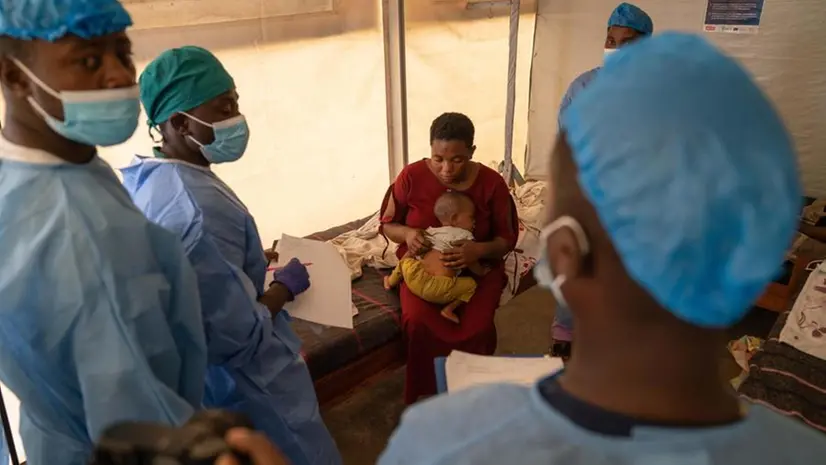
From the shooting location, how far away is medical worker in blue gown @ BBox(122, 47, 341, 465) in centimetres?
144

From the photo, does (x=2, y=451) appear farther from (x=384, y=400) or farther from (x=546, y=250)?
(x=384, y=400)

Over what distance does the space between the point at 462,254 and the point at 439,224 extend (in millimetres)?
195

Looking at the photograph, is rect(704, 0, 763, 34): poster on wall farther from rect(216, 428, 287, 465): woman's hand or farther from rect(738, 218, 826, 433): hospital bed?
rect(216, 428, 287, 465): woman's hand

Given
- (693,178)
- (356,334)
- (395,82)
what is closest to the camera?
(693,178)

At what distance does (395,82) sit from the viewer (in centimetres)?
354

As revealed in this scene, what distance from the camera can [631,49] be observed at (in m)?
0.61

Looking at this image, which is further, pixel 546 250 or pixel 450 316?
pixel 450 316

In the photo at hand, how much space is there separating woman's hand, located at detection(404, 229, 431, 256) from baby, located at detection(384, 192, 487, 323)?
0.8 inches

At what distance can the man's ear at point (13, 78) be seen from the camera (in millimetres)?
1104

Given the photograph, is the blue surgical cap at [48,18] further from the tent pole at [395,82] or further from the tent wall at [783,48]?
the tent wall at [783,48]

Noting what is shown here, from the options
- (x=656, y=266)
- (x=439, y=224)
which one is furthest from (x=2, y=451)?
(x=439, y=224)

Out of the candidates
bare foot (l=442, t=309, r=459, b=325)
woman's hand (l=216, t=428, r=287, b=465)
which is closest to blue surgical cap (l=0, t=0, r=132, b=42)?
woman's hand (l=216, t=428, r=287, b=465)

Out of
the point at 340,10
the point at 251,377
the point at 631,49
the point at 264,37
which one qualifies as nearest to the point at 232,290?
the point at 251,377

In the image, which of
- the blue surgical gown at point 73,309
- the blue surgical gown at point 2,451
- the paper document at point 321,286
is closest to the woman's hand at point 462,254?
the paper document at point 321,286
